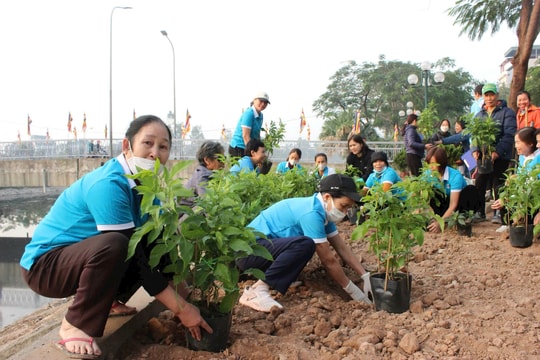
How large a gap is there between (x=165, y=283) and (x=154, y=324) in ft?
1.67

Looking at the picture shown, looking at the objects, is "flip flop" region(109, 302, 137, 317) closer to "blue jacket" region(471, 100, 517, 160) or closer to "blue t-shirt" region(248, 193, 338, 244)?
"blue t-shirt" region(248, 193, 338, 244)

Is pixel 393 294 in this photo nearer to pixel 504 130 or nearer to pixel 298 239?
pixel 298 239

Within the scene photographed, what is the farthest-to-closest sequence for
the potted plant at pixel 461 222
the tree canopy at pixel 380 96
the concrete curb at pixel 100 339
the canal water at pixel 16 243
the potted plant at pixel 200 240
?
the tree canopy at pixel 380 96
the canal water at pixel 16 243
the potted plant at pixel 461 222
the concrete curb at pixel 100 339
the potted plant at pixel 200 240

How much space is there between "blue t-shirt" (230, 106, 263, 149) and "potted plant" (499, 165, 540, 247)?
3.07 m

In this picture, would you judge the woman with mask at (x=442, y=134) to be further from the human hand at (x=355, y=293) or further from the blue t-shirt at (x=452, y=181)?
the human hand at (x=355, y=293)

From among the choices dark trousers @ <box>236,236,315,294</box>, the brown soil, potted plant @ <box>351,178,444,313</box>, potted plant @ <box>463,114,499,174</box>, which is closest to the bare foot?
the brown soil

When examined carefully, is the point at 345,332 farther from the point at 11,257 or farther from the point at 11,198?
the point at 11,198

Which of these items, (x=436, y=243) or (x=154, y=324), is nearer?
(x=154, y=324)

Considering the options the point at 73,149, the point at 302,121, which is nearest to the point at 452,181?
the point at 73,149

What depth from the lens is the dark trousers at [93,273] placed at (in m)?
1.90

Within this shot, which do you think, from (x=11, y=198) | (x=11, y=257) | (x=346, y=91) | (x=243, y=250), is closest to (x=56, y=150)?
(x=11, y=198)

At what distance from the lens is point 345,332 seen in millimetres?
2496

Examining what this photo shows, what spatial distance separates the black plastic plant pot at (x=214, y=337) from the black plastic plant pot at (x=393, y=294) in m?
1.08

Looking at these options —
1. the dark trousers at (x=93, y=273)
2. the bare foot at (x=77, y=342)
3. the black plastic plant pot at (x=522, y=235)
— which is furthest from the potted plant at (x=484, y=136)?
the bare foot at (x=77, y=342)
